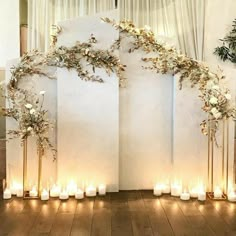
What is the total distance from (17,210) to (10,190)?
522mm

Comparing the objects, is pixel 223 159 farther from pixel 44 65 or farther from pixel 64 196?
pixel 44 65

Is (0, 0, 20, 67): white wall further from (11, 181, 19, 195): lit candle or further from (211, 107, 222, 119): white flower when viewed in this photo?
(211, 107, 222, 119): white flower

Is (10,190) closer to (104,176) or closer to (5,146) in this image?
(5,146)

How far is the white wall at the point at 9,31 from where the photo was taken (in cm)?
520

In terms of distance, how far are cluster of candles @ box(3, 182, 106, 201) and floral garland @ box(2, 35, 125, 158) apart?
18.1 inches

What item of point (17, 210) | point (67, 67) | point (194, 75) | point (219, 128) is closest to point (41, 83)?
point (67, 67)

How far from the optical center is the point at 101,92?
3982 millimetres

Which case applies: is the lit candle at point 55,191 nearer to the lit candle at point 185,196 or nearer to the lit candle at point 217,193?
the lit candle at point 185,196

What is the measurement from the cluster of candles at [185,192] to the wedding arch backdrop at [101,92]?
6.1 inches

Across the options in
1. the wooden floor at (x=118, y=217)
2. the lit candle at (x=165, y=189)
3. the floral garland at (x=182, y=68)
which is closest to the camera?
the wooden floor at (x=118, y=217)

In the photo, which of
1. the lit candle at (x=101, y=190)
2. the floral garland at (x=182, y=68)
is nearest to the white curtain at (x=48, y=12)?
the floral garland at (x=182, y=68)

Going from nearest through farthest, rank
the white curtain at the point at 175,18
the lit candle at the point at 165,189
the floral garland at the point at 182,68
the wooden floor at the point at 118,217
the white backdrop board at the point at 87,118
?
the wooden floor at the point at 118,217, the floral garland at the point at 182,68, the white backdrop board at the point at 87,118, the lit candle at the point at 165,189, the white curtain at the point at 175,18

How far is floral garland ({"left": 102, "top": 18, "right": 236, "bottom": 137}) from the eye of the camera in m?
3.84

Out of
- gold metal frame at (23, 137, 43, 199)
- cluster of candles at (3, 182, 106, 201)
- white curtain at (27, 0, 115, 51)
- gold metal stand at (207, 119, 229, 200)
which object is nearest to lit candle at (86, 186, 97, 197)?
cluster of candles at (3, 182, 106, 201)
